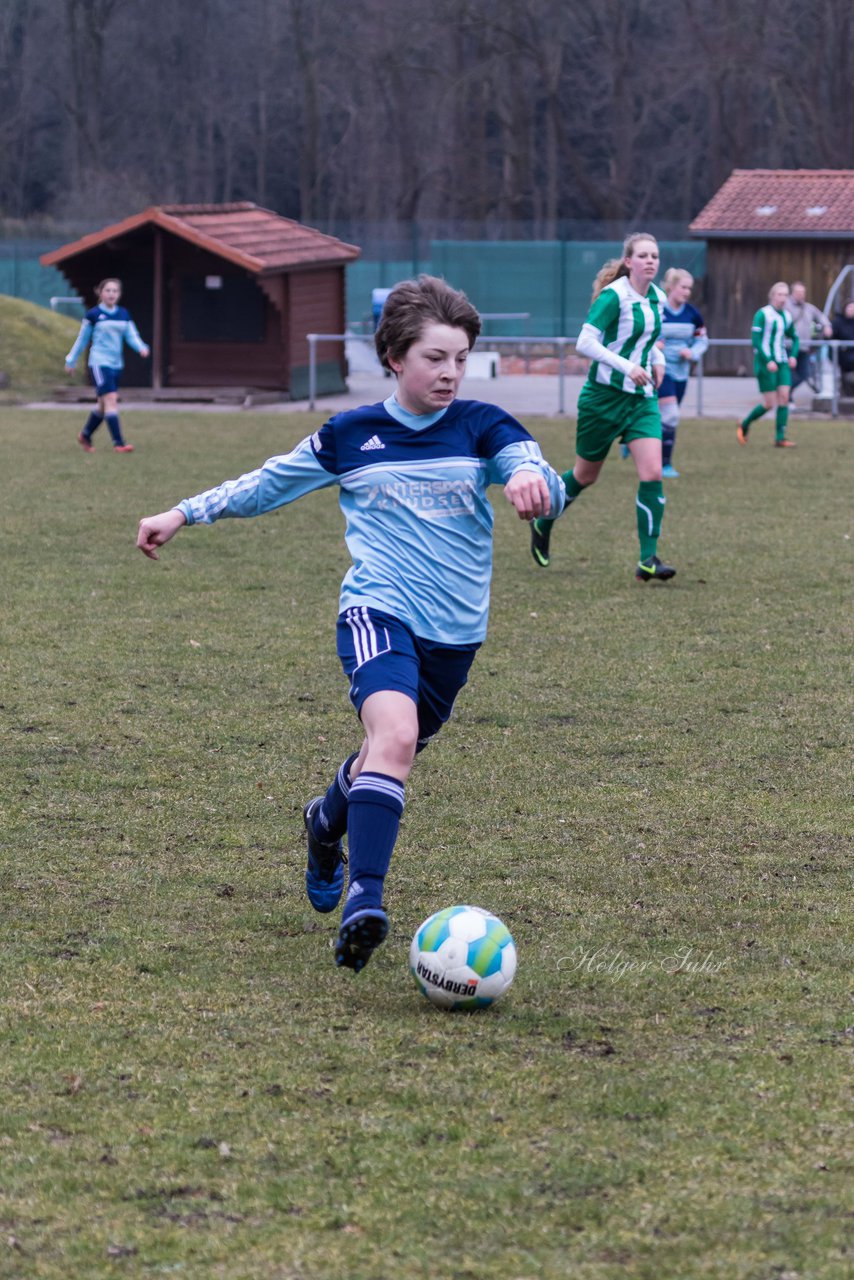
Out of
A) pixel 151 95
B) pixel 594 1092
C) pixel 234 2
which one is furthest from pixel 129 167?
pixel 594 1092

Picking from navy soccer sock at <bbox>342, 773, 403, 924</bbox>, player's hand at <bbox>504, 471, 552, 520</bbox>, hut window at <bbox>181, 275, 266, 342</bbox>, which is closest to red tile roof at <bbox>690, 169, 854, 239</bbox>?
hut window at <bbox>181, 275, 266, 342</bbox>

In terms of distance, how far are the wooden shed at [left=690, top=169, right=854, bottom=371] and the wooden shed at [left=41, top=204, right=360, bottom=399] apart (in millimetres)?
7882

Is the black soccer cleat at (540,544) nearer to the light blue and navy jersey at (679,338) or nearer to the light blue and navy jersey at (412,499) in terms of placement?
the light blue and navy jersey at (412,499)

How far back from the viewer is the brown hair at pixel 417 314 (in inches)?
164

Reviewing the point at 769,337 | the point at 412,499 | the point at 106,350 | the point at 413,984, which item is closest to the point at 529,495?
the point at 412,499

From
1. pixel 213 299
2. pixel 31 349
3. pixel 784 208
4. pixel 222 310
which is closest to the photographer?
pixel 222 310

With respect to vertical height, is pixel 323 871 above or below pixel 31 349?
below

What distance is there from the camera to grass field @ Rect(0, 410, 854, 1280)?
295 centimetres

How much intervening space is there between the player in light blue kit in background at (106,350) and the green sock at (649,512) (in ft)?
30.1

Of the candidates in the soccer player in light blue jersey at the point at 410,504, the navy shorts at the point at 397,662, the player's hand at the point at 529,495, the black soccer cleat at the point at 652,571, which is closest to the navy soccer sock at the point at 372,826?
the soccer player in light blue jersey at the point at 410,504

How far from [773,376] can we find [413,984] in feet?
Answer: 50.5

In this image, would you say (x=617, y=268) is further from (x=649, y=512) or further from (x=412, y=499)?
(x=412, y=499)

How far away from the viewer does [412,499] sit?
4297 mm

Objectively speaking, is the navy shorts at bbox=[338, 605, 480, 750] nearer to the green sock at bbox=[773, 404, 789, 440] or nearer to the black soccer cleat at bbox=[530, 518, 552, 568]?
the black soccer cleat at bbox=[530, 518, 552, 568]
